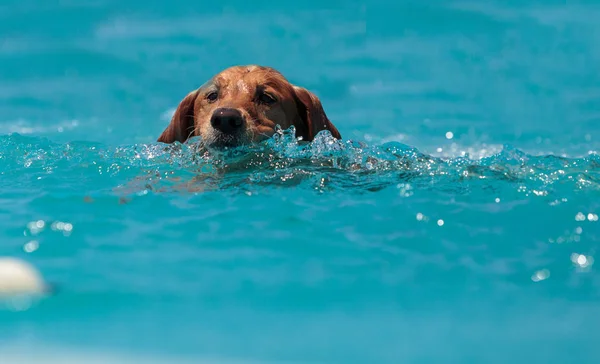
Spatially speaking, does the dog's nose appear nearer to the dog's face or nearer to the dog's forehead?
the dog's face

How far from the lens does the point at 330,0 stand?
1221 cm

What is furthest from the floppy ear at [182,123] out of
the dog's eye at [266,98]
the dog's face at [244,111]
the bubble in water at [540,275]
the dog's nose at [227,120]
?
the bubble in water at [540,275]

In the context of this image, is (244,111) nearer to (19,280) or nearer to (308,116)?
(308,116)

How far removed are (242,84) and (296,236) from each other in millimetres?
2099

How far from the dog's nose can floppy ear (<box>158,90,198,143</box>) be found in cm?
102

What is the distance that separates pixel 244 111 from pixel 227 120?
13.2 inches

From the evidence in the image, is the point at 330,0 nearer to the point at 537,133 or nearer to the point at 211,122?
the point at 537,133

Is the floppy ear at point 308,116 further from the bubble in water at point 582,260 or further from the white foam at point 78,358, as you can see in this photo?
the white foam at point 78,358

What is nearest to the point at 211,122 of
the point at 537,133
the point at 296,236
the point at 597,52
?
the point at 296,236

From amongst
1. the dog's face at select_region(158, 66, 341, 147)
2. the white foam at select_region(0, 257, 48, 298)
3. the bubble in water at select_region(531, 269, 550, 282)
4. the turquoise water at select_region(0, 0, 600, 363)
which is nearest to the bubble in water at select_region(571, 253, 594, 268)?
the turquoise water at select_region(0, 0, 600, 363)

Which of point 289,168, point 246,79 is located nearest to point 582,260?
point 289,168

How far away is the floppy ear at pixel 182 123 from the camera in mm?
6773

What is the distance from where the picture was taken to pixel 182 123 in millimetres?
6852

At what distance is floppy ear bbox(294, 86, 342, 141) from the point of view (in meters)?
6.72
